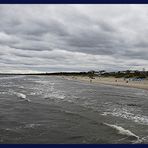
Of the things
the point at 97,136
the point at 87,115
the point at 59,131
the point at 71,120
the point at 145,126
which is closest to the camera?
the point at 97,136

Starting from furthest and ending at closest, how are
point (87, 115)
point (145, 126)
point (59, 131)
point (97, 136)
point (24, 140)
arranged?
point (87, 115) → point (145, 126) → point (59, 131) → point (97, 136) → point (24, 140)

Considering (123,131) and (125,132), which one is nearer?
(125,132)

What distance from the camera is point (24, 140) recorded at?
9906mm

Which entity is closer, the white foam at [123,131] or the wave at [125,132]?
the wave at [125,132]

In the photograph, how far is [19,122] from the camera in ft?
43.4

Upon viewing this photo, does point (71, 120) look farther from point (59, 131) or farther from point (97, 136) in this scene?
point (97, 136)

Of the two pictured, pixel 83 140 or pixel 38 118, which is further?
pixel 38 118

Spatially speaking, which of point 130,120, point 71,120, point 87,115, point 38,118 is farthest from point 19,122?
point 130,120

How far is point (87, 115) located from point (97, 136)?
199 inches

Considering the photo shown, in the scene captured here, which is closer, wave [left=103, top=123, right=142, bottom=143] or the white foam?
wave [left=103, top=123, right=142, bottom=143]
